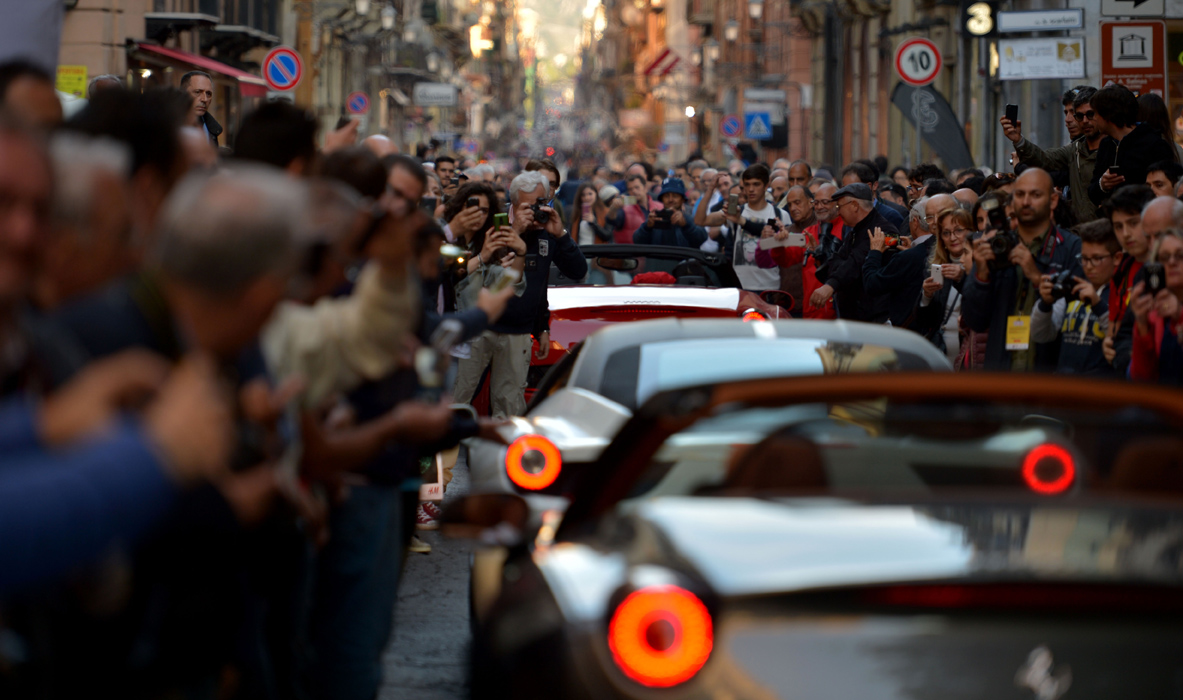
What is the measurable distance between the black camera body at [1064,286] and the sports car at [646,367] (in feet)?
7.25

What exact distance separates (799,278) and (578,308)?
4230 mm

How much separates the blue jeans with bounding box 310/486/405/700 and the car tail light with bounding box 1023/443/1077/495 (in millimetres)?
1599

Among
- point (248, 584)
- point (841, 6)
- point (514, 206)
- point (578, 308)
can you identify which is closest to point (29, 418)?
point (248, 584)

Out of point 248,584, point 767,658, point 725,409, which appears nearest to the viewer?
point 767,658

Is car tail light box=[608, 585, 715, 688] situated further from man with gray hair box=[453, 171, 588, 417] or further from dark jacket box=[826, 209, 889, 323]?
dark jacket box=[826, 209, 889, 323]

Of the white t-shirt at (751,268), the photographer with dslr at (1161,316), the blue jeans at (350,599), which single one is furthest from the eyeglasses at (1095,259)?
the white t-shirt at (751,268)

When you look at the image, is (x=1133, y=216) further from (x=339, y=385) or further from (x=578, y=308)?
(x=339, y=385)

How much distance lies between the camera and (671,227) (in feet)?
51.5

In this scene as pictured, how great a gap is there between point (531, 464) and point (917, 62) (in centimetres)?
1491

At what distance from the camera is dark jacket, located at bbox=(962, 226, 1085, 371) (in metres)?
8.22

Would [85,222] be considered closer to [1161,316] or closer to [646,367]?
[646,367]

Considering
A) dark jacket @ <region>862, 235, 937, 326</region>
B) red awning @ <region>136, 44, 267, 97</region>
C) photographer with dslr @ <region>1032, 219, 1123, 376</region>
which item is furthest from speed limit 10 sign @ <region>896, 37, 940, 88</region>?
red awning @ <region>136, 44, 267, 97</region>

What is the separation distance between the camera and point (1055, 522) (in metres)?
2.78

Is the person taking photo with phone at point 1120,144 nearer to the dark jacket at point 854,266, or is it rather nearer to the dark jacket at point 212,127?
the dark jacket at point 854,266
